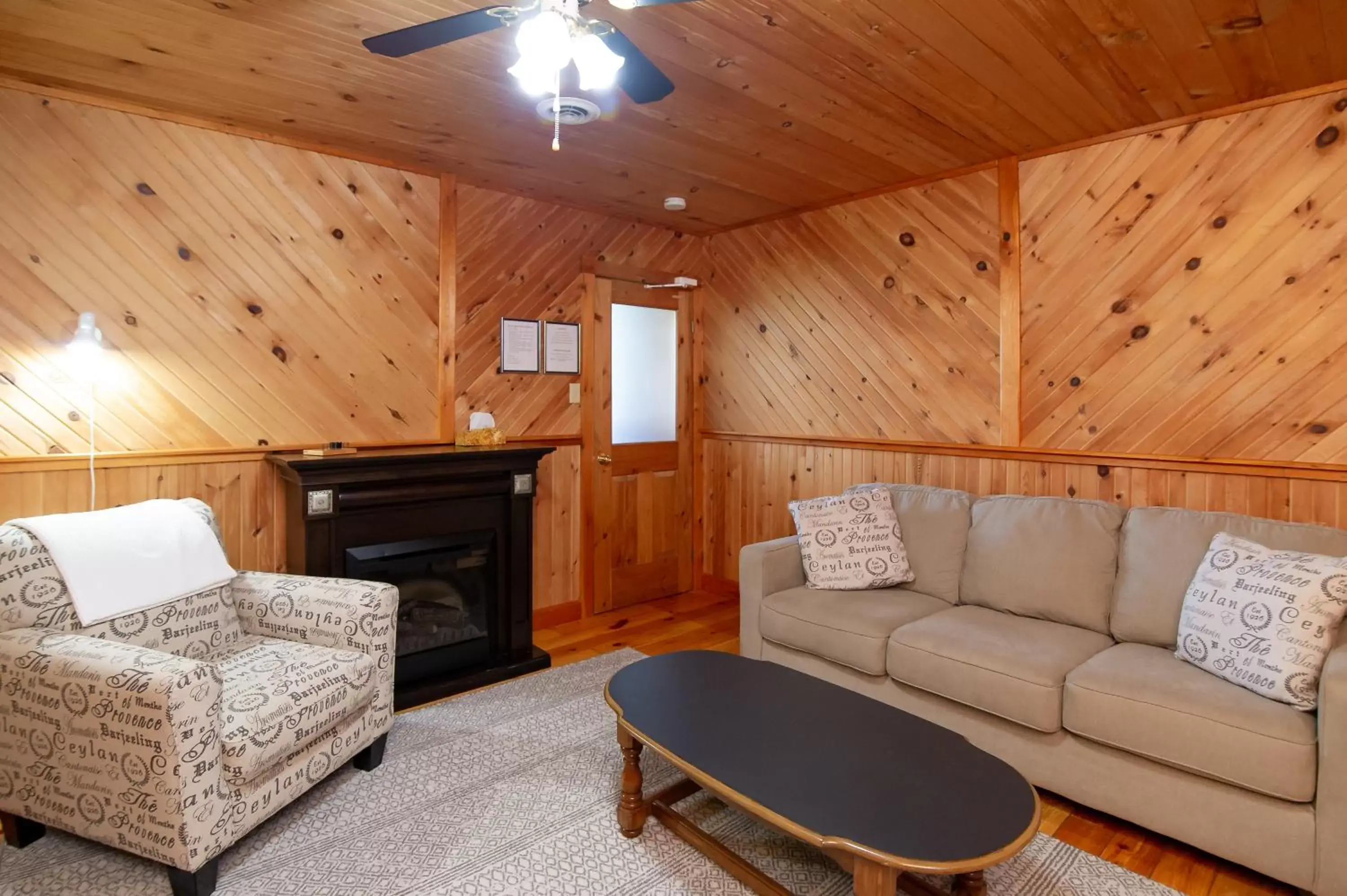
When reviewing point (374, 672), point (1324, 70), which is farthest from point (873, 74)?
point (374, 672)

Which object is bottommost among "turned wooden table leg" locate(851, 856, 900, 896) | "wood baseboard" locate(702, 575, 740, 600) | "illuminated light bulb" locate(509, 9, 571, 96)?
"wood baseboard" locate(702, 575, 740, 600)

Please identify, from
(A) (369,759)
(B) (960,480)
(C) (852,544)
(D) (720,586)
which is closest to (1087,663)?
(C) (852,544)

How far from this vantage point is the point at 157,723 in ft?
5.84

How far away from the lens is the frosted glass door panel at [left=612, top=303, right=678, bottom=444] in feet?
14.9

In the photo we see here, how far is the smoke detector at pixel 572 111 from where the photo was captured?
2664 millimetres

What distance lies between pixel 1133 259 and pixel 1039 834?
7.62 ft

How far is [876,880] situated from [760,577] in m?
1.79

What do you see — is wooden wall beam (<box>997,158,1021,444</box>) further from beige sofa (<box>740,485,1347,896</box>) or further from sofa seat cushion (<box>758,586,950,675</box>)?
sofa seat cushion (<box>758,586,950,675</box>)

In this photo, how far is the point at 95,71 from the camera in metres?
2.47

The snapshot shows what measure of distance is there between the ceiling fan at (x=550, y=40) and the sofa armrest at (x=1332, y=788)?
2328 mm

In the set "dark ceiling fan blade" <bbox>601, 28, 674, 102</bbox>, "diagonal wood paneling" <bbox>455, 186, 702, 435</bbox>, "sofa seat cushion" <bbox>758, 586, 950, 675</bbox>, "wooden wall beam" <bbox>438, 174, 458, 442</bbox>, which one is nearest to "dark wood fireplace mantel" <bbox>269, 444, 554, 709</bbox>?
"wooden wall beam" <bbox>438, 174, 458, 442</bbox>

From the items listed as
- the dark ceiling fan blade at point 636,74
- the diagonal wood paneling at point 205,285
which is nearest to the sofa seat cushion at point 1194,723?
the dark ceiling fan blade at point 636,74

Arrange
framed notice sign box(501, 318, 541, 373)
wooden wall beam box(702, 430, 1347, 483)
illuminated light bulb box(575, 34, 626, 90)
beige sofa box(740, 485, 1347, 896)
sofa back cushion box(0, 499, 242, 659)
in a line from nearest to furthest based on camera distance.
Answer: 1. illuminated light bulb box(575, 34, 626, 90)
2. beige sofa box(740, 485, 1347, 896)
3. sofa back cushion box(0, 499, 242, 659)
4. wooden wall beam box(702, 430, 1347, 483)
5. framed notice sign box(501, 318, 541, 373)

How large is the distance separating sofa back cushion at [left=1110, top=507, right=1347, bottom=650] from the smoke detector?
8.63 feet
